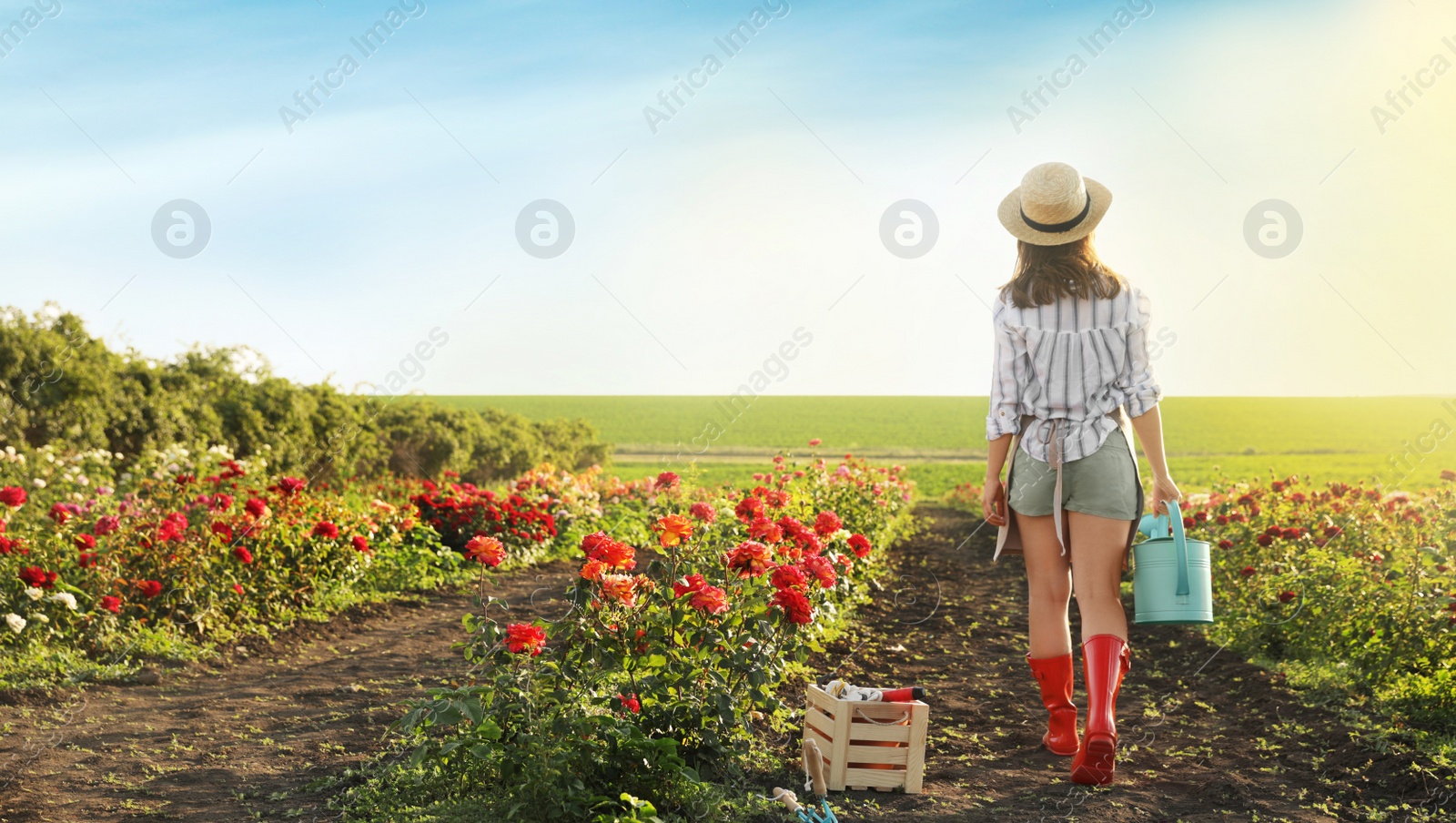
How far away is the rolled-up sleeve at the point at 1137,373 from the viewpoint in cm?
321

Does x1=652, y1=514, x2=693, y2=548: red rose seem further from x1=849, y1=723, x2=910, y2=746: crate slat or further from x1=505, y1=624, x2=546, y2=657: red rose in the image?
x1=849, y1=723, x2=910, y2=746: crate slat

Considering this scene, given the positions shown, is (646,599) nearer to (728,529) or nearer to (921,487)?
(728,529)

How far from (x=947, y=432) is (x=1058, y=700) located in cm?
5145

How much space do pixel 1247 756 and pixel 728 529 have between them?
105 inches

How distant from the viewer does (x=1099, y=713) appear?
3164mm

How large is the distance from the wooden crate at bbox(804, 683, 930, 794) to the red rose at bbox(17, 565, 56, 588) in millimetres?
4194

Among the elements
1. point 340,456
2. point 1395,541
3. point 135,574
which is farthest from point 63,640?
point 340,456

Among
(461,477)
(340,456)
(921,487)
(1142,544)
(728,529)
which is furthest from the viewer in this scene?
(921,487)

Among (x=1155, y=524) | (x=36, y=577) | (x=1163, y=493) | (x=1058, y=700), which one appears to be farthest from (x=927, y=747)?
(x=36, y=577)

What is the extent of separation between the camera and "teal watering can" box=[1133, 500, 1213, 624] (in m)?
3.30

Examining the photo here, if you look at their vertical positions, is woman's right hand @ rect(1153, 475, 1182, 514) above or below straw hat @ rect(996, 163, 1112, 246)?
below

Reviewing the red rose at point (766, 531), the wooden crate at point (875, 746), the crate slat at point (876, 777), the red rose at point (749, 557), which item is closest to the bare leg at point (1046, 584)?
the wooden crate at point (875, 746)

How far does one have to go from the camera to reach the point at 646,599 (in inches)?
122

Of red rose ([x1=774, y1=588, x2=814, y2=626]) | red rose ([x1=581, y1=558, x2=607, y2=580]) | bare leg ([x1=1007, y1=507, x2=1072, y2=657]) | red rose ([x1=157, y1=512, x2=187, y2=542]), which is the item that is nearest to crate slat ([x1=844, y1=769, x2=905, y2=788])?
red rose ([x1=774, y1=588, x2=814, y2=626])
